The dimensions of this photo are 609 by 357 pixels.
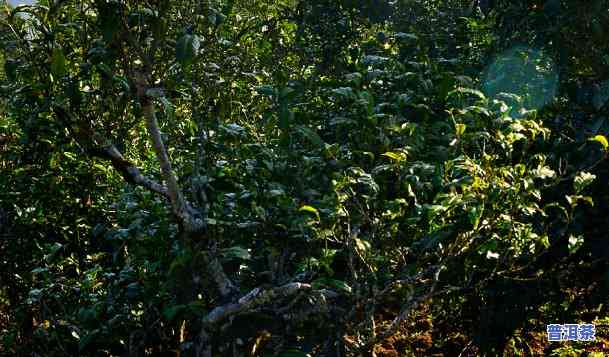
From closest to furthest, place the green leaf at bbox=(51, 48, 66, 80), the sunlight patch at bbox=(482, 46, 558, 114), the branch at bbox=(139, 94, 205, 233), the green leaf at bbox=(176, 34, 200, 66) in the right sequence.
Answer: the green leaf at bbox=(176, 34, 200, 66) → the green leaf at bbox=(51, 48, 66, 80) → the branch at bbox=(139, 94, 205, 233) → the sunlight patch at bbox=(482, 46, 558, 114)

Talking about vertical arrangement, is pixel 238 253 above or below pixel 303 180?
below

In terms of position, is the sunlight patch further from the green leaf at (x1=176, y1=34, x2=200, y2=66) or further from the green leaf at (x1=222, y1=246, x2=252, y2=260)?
the green leaf at (x1=176, y1=34, x2=200, y2=66)

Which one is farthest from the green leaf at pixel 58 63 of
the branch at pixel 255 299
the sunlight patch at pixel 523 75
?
the sunlight patch at pixel 523 75

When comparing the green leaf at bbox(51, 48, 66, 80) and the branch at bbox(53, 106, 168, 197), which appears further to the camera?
the branch at bbox(53, 106, 168, 197)

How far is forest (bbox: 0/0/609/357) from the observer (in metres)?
2.85

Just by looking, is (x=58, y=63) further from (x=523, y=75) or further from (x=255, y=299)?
(x=523, y=75)

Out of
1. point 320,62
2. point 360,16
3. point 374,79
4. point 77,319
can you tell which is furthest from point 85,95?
point 360,16

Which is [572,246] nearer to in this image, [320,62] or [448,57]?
[448,57]

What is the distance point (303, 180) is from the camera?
10.5 feet

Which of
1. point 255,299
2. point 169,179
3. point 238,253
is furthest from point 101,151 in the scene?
point 255,299

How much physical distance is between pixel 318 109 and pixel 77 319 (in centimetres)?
156

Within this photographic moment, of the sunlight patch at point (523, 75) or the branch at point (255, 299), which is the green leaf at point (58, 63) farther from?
the sunlight patch at point (523, 75)

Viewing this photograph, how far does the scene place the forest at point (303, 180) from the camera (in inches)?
112

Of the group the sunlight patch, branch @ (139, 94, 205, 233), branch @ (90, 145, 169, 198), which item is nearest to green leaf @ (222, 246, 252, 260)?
branch @ (139, 94, 205, 233)
